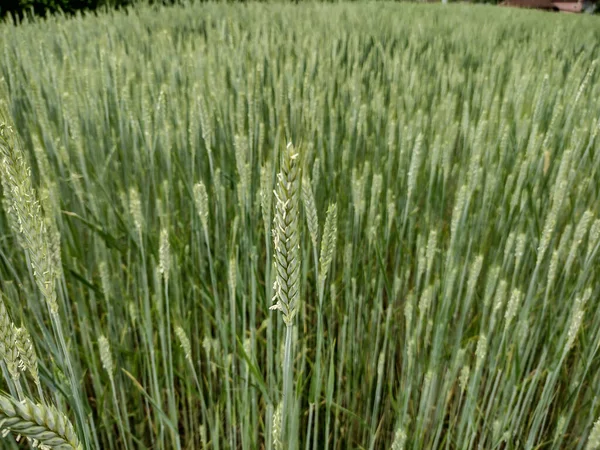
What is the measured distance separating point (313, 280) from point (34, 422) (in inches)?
35.2

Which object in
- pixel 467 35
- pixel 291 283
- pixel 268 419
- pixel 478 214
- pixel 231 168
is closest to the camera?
pixel 291 283

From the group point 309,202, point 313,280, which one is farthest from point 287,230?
point 313,280

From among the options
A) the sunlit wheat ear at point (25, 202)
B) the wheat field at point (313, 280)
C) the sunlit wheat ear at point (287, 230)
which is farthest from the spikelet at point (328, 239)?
the sunlit wheat ear at point (25, 202)

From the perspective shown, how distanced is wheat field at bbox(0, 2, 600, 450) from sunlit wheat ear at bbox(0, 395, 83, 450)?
0.40 feet

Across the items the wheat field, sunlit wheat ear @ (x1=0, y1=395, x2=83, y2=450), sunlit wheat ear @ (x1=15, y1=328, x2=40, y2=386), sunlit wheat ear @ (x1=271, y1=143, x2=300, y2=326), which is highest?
sunlit wheat ear @ (x1=271, y1=143, x2=300, y2=326)

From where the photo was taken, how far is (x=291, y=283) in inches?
12.6

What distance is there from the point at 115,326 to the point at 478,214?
828 millimetres

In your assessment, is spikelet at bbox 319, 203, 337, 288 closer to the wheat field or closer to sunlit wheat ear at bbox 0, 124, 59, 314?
the wheat field

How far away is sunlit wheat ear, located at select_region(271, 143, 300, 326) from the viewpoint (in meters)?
0.29

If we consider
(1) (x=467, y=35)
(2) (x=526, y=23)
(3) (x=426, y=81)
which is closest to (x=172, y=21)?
(1) (x=467, y=35)

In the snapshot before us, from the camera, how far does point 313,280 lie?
110 cm

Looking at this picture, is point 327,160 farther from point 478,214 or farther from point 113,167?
point 113,167

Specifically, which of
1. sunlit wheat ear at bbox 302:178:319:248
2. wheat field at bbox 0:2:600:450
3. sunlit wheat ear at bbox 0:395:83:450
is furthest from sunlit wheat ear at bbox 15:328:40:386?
sunlit wheat ear at bbox 302:178:319:248

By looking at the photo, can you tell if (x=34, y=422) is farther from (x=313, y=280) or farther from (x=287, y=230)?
(x=313, y=280)
